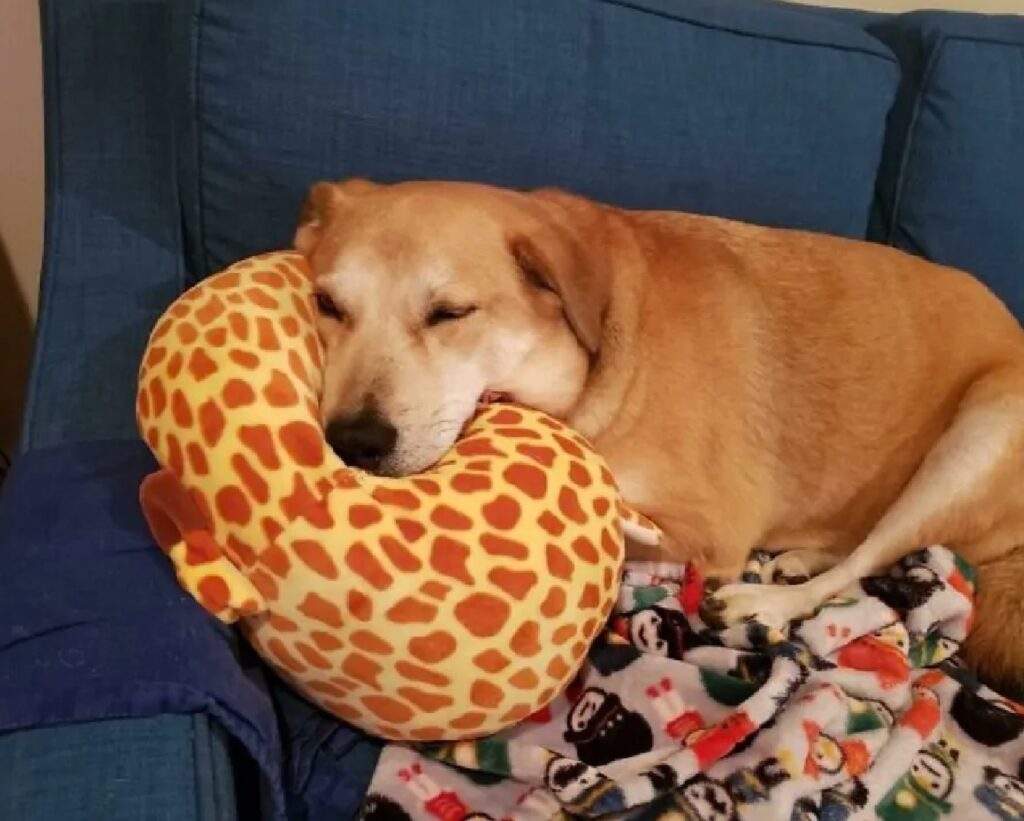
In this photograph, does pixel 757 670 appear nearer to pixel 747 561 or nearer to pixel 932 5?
pixel 747 561

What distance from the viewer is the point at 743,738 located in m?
1.25

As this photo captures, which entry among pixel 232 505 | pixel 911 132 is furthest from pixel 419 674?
pixel 911 132

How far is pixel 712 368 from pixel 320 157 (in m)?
0.68

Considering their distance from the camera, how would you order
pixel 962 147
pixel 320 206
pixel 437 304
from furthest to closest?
pixel 962 147 < pixel 320 206 < pixel 437 304

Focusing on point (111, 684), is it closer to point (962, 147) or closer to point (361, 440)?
point (361, 440)

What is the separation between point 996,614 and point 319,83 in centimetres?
127

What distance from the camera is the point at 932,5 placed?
231 centimetres

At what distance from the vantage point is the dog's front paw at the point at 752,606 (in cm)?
152

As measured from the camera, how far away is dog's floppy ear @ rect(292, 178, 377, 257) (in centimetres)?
147

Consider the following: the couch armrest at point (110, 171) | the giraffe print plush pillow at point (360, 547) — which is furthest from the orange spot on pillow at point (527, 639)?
the couch armrest at point (110, 171)

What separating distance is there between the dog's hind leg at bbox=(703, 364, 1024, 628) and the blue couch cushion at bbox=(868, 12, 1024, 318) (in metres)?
Result: 0.36

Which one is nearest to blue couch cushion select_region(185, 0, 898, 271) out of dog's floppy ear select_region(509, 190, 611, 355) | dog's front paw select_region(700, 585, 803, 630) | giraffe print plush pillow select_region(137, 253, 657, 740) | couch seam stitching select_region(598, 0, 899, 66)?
couch seam stitching select_region(598, 0, 899, 66)

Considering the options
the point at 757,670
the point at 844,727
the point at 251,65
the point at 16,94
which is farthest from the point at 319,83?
the point at 844,727

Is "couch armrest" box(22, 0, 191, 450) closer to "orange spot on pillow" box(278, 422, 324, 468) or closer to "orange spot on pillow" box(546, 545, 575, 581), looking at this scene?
"orange spot on pillow" box(278, 422, 324, 468)
